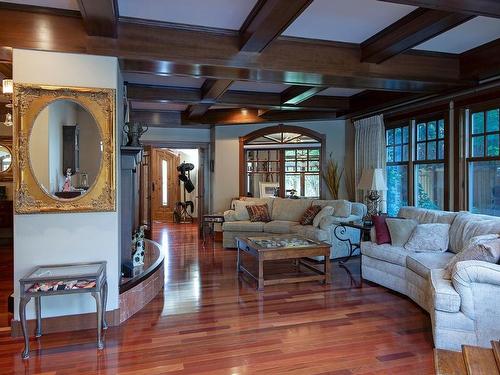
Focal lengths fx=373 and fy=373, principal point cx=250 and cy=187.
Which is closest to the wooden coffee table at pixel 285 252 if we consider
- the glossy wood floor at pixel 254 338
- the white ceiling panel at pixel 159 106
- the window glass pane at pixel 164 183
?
the glossy wood floor at pixel 254 338

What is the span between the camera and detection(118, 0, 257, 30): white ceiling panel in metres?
2.97

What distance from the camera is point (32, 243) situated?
3.22 meters

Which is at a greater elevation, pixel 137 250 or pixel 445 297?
pixel 137 250

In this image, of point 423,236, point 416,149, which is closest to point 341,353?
point 423,236

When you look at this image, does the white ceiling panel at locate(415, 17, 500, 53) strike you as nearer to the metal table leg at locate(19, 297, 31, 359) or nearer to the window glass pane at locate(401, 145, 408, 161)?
the window glass pane at locate(401, 145, 408, 161)

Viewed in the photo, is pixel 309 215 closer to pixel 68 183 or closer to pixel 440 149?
pixel 440 149

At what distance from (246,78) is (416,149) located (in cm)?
326

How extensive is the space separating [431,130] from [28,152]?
5.23 metres

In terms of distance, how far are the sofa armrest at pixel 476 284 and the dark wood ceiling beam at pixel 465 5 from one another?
6.20 ft

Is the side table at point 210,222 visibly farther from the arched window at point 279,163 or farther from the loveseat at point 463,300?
the loveseat at point 463,300

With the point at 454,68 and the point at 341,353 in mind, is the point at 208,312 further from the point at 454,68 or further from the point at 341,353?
the point at 454,68

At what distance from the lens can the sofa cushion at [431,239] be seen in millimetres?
4219

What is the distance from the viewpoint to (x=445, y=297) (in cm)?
291

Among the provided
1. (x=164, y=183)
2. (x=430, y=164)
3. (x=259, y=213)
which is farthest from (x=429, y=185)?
(x=164, y=183)
